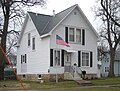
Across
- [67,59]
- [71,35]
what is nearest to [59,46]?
[67,59]

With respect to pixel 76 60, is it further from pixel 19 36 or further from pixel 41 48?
pixel 19 36

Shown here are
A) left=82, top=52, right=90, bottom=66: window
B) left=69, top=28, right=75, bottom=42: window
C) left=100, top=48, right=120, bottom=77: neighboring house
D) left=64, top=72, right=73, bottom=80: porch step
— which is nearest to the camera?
left=64, top=72, right=73, bottom=80: porch step

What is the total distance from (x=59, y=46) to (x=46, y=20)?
5791 mm

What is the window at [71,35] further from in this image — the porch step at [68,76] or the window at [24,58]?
the window at [24,58]

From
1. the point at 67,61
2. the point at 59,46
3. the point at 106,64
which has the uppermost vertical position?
the point at 59,46

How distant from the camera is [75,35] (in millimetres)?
35344

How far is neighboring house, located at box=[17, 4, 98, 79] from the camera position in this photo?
109 feet

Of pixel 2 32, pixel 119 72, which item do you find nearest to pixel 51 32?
pixel 2 32

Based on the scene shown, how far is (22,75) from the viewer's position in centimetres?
3997

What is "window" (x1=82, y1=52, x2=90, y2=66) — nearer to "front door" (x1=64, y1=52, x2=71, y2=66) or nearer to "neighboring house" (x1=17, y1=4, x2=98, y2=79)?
"neighboring house" (x1=17, y1=4, x2=98, y2=79)

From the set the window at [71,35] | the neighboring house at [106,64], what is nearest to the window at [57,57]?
the window at [71,35]

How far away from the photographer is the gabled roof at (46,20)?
1368 inches

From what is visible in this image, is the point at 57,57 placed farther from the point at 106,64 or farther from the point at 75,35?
the point at 106,64

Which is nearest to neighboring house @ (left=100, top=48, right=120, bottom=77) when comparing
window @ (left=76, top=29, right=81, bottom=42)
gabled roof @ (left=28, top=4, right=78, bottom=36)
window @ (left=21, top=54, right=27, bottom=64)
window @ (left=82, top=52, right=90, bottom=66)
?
window @ (left=21, top=54, right=27, bottom=64)
